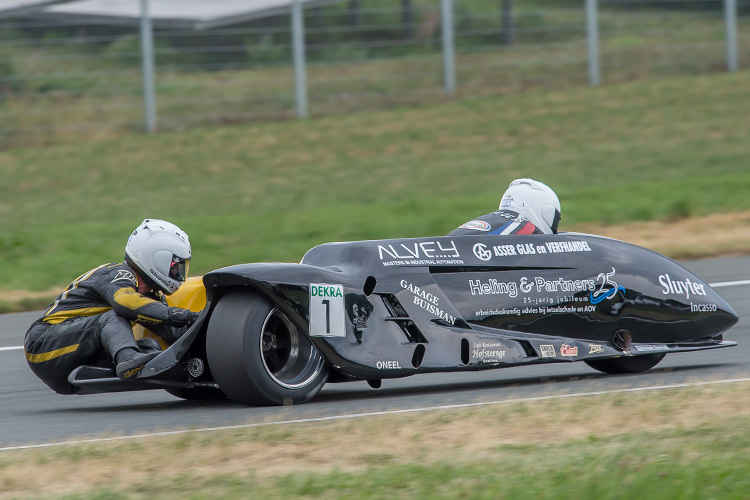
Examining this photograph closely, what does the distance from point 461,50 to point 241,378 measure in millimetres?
14981

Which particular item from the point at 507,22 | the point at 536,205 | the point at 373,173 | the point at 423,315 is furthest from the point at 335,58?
the point at 423,315

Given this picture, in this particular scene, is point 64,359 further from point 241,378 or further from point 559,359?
point 559,359

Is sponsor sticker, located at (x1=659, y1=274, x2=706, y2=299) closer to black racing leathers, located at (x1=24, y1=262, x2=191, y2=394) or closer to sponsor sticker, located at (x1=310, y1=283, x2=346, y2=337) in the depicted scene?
sponsor sticker, located at (x1=310, y1=283, x2=346, y2=337)

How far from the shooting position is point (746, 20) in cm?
2200

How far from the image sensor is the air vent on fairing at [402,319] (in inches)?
254

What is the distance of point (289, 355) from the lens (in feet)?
21.0

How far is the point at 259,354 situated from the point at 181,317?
66cm

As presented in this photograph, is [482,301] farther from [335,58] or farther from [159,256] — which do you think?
[335,58]

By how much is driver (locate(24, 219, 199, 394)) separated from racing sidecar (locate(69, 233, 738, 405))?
0.65ft

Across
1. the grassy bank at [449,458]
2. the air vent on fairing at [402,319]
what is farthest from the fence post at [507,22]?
the grassy bank at [449,458]

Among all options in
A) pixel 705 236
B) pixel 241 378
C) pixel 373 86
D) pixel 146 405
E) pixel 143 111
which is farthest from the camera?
pixel 373 86

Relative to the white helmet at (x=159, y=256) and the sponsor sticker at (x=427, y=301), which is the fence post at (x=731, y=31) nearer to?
the sponsor sticker at (x=427, y=301)

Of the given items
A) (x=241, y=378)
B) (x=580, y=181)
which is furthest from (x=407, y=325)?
(x=580, y=181)

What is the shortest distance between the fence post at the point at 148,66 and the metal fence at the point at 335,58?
0.08 feet
